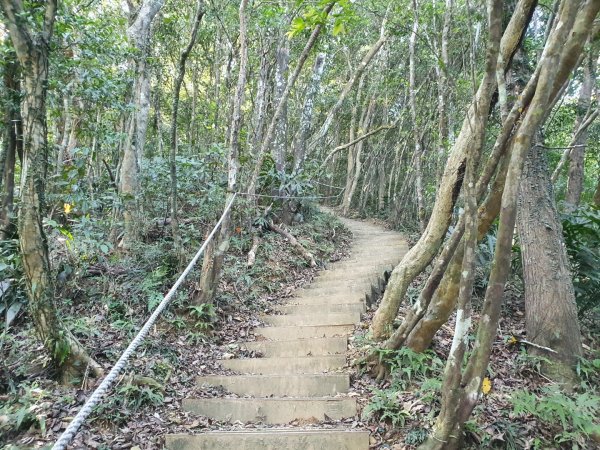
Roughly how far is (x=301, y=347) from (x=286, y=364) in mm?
362

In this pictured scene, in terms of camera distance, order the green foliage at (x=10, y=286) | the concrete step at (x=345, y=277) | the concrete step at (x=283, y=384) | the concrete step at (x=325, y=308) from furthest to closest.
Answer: the concrete step at (x=345, y=277) < the concrete step at (x=325, y=308) < the green foliage at (x=10, y=286) < the concrete step at (x=283, y=384)

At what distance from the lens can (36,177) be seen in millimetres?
3260

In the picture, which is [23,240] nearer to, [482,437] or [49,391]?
[49,391]

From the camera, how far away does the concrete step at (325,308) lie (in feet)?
17.4

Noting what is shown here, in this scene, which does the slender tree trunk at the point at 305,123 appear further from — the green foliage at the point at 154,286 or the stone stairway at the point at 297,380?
the green foliage at the point at 154,286

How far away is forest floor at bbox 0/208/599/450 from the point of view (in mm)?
2969

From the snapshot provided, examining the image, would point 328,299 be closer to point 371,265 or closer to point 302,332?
point 302,332

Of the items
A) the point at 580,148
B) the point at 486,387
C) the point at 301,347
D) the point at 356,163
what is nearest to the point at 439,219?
the point at 486,387

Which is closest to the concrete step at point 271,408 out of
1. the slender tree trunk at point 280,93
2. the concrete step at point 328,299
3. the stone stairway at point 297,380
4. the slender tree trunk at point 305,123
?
the stone stairway at point 297,380

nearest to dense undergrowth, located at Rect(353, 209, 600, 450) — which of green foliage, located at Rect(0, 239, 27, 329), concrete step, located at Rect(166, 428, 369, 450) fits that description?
concrete step, located at Rect(166, 428, 369, 450)

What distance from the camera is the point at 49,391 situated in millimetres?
3346

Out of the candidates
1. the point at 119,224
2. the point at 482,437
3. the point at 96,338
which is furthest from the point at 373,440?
the point at 119,224

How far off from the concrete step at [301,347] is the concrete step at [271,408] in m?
0.92

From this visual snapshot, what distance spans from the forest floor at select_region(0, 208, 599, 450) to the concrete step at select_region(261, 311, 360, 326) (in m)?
0.18
